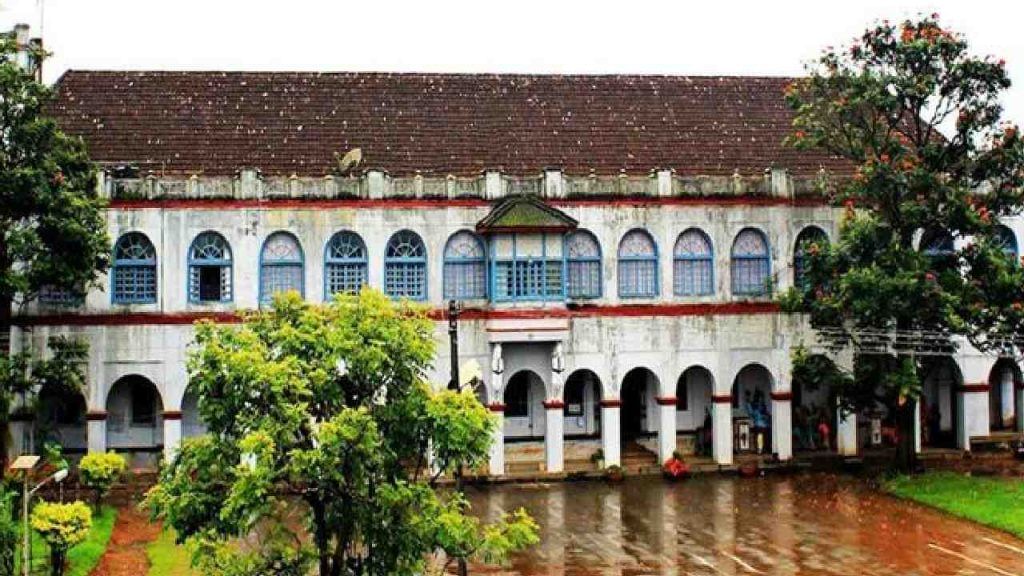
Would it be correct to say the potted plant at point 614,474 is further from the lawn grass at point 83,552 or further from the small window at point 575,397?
the lawn grass at point 83,552

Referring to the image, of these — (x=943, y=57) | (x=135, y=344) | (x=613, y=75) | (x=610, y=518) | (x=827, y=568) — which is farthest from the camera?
(x=613, y=75)

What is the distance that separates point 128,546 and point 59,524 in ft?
12.6

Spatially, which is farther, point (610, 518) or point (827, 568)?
point (610, 518)

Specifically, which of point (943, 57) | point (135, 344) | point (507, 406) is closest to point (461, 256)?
point (507, 406)

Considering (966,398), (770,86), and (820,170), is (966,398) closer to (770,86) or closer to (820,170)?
(820,170)

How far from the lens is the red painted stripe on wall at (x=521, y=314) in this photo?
3147 cm

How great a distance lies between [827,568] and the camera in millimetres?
23141

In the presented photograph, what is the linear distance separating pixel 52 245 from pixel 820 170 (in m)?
19.4

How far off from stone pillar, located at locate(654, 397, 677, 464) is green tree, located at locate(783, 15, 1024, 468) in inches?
146

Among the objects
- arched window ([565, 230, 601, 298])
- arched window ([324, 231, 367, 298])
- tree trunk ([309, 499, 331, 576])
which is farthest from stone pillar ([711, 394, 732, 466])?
tree trunk ([309, 499, 331, 576])

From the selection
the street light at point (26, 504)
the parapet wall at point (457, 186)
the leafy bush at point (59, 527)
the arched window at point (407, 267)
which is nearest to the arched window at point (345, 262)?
the arched window at point (407, 267)

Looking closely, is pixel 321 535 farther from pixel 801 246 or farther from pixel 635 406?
pixel 801 246

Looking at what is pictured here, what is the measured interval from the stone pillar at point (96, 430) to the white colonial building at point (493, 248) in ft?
0.17

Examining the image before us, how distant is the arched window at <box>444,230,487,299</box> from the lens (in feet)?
108
